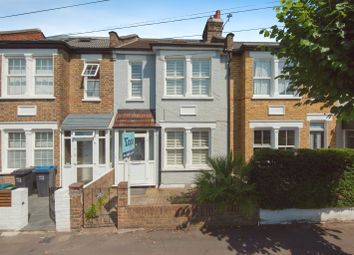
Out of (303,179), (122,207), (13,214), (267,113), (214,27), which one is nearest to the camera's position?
(122,207)

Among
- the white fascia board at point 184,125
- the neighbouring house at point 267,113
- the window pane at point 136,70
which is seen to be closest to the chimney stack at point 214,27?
the neighbouring house at point 267,113

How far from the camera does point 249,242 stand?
6008 mm

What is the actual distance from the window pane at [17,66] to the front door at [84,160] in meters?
4.20

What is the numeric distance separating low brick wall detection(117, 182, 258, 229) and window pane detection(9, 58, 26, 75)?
8.58m

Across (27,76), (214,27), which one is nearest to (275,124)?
(214,27)

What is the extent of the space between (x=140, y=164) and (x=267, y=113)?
21.6 feet

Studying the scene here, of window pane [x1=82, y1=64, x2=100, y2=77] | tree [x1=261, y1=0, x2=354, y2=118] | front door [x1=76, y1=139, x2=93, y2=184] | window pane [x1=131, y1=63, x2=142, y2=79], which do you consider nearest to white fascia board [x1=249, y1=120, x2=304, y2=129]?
window pane [x1=131, y1=63, x2=142, y2=79]

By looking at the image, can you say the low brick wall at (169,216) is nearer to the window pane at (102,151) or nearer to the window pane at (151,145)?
the window pane at (151,145)

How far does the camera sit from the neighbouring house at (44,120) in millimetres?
11133

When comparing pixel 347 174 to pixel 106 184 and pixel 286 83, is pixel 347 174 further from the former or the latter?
pixel 106 184

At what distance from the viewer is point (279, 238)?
623 centimetres

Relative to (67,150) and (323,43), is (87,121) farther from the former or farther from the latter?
Answer: (323,43)

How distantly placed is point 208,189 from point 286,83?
7769 millimetres

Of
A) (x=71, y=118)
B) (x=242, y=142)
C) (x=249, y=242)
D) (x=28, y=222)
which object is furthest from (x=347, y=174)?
(x=71, y=118)
